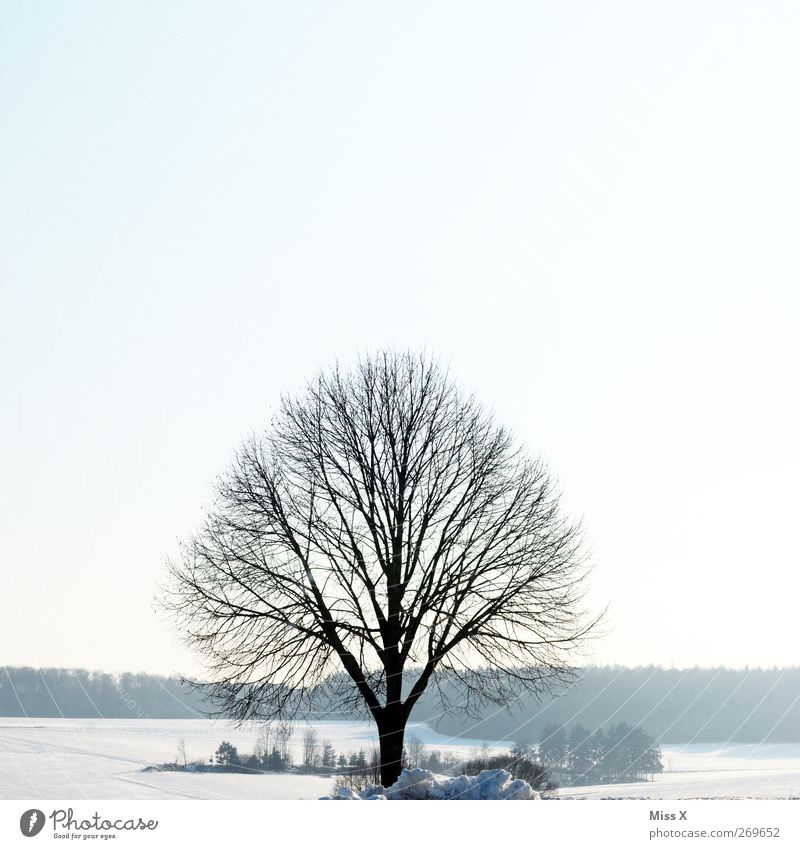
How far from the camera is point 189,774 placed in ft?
49.3

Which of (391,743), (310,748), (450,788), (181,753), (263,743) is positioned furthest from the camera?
(310,748)

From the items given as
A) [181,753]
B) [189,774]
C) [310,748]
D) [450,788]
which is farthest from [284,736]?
[450,788]

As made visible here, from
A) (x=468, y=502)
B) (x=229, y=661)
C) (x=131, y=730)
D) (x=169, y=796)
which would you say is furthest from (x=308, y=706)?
(x=169, y=796)

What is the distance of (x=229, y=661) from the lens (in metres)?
19.3

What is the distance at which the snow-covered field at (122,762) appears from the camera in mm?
11938

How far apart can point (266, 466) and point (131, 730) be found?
20.7ft

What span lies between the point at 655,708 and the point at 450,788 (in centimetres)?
942
